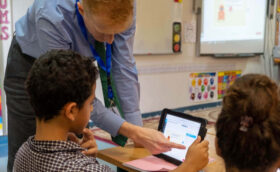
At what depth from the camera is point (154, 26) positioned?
11.9 ft

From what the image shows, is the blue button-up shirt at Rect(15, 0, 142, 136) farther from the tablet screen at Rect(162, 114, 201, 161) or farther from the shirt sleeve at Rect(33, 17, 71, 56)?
Answer: the tablet screen at Rect(162, 114, 201, 161)

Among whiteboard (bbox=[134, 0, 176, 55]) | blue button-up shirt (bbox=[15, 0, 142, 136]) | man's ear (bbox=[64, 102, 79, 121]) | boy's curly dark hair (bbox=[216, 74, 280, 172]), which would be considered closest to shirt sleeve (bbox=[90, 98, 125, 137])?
blue button-up shirt (bbox=[15, 0, 142, 136])

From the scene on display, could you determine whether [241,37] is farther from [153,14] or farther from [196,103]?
[153,14]

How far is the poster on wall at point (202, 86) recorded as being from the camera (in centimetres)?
417

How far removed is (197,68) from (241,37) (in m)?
0.80

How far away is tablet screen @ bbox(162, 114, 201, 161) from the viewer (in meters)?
1.18

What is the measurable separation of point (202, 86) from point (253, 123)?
3581 mm

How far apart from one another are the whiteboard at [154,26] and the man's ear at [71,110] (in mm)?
2609

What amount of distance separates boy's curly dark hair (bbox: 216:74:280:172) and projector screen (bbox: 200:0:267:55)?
335 cm

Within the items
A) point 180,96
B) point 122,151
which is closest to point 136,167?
point 122,151

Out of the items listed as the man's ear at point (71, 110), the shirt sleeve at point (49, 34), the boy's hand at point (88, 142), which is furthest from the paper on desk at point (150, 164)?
the shirt sleeve at point (49, 34)

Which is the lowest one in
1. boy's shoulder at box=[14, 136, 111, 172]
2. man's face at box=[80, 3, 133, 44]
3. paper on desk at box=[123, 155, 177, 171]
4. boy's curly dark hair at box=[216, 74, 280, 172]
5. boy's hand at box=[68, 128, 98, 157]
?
paper on desk at box=[123, 155, 177, 171]

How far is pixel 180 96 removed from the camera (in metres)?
4.09

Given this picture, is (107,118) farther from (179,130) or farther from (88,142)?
(179,130)
